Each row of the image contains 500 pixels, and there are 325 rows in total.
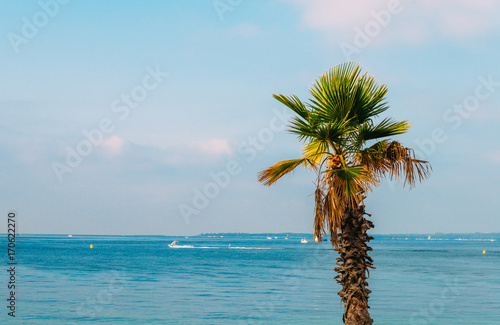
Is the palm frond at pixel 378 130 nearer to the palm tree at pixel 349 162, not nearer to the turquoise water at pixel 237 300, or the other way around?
the palm tree at pixel 349 162

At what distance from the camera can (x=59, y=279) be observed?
5966cm

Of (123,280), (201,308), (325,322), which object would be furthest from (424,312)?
(123,280)

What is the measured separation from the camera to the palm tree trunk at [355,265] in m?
11.2

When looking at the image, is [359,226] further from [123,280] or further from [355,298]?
[123,280]

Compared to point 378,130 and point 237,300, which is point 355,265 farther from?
point 237,300

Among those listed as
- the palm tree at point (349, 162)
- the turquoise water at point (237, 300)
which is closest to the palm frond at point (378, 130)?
the palm tree at point (349, 162)

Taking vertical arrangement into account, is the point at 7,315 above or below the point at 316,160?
below

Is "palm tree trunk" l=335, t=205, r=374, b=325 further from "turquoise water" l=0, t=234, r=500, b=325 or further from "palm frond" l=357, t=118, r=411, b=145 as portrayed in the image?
"turquoise water" l=0, t=234, r=500, b=325

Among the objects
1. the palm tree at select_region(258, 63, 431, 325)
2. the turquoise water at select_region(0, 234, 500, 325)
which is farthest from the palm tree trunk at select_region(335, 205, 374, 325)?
the turquoise water at select_region(0, 234, 500, 325)

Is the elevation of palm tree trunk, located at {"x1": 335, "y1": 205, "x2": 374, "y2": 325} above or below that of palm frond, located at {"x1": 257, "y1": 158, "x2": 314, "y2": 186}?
below

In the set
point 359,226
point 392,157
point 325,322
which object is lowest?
point 325,322

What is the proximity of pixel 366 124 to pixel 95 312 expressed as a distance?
93.4 feet

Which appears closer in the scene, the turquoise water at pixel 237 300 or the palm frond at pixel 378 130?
the palm frond at pixel 378 130

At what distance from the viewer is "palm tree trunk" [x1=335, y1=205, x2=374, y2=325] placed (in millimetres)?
11250
